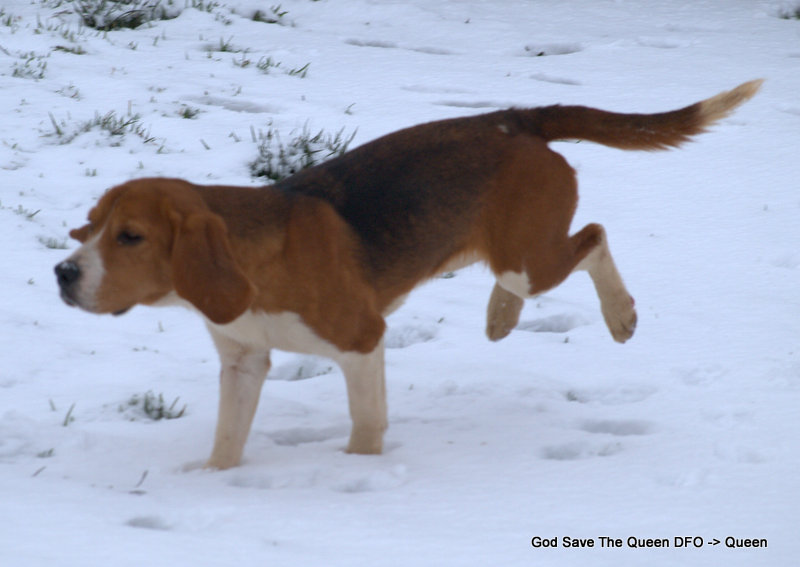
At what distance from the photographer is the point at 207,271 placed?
10.4 ft

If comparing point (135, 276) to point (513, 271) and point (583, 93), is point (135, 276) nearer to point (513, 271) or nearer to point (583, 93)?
point (513, 271)

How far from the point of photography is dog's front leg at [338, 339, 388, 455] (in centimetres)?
363

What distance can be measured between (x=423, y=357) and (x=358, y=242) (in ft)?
3.76

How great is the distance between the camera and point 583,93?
8.11 m

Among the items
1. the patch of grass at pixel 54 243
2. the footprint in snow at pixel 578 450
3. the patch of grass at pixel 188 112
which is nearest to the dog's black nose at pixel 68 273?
the footprint in snow at pixel 578 450

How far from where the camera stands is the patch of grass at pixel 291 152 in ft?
21.1

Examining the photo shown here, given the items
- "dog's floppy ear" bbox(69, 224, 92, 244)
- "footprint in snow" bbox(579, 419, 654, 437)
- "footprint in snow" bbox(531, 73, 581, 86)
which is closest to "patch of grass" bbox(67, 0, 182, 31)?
"footprint in snow" bbox(531, 73, 581, 86)

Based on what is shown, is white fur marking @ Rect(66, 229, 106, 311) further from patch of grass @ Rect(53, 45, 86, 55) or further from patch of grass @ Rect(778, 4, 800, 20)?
patch of grass @ Rect(778, 4, 800, 20)

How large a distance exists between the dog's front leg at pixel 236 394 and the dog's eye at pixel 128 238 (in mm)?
575

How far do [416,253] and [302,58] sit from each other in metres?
5.35

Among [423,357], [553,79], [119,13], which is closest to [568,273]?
[423,357]

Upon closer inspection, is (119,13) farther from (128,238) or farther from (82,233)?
(128,238)

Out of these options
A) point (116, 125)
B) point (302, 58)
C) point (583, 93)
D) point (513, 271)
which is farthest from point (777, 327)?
point (302, 58)

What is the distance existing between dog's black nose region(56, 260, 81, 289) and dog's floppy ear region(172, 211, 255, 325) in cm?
30
